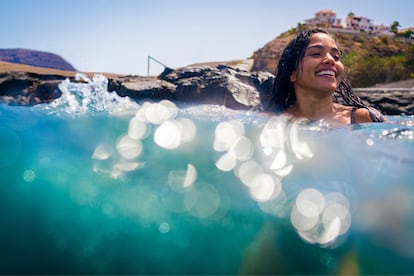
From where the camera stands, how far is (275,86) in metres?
3.72

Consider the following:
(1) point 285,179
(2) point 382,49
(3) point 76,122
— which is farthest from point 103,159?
(2) point 382,49

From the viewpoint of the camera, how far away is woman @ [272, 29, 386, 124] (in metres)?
2.96

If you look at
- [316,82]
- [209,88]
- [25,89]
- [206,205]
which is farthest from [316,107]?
[25,89]

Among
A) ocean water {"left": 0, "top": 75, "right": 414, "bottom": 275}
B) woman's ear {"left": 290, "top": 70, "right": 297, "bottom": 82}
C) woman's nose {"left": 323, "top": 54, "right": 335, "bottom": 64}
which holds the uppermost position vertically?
woman's nose {"left": 323, "top": 54, "right": 335, "bottom": 64}

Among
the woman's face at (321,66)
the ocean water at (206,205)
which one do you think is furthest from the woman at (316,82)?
the ocean water at (206,205)

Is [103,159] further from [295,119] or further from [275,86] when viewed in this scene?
[275,86]

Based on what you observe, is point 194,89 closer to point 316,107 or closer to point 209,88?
point 209,88

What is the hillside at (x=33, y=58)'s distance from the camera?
121531 millimetres

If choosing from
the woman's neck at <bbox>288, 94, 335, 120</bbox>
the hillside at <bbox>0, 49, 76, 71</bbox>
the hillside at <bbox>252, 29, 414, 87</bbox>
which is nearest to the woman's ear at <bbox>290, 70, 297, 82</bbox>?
the woman's neck at <bbox>288, 94, 335, 120</bbox>

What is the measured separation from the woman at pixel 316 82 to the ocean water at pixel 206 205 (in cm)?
91

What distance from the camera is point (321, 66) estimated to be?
2.98 metres

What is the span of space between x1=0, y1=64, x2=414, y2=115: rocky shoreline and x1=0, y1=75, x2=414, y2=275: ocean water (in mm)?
4143

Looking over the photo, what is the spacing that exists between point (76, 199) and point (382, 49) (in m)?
54.6

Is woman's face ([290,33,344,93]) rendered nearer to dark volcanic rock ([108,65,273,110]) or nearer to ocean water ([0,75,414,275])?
ocean water ([0,75,414,275])
